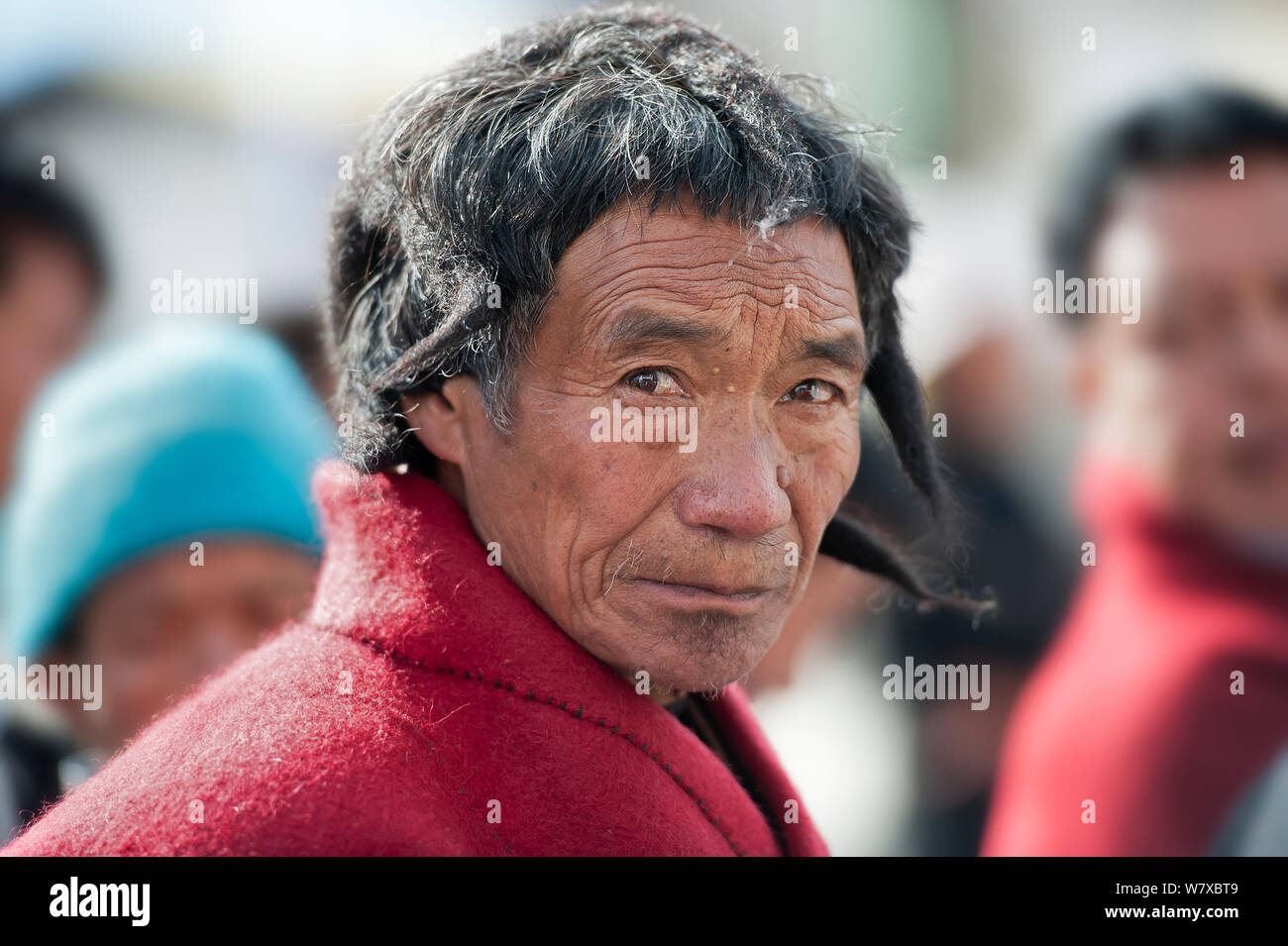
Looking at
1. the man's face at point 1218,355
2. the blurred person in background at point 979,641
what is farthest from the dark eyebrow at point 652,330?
the blurred person in background at point 979,641

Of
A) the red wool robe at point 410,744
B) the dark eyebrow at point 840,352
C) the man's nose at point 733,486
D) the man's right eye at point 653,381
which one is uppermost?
the dark eyebrow at point 840,352

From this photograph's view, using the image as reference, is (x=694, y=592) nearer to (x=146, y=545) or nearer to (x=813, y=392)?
(x=813, y=392)

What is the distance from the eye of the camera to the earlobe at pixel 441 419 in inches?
75.9

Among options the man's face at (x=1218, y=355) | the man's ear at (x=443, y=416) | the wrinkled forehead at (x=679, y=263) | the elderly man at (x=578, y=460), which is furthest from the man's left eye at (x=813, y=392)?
the man's face at (x=1218, y=355)

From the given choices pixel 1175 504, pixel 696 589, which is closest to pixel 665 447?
pixel 696 589

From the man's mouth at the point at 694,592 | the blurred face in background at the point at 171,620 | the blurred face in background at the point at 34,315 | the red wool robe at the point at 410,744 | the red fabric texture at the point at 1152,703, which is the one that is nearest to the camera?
the red wool robe at the point at 410,744

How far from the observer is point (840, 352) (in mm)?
1941

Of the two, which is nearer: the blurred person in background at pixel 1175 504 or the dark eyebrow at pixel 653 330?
the dark eyebrow at pixel 653 330

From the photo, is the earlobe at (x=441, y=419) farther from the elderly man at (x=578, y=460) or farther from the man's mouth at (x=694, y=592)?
the man's mouth at (x=694, y=592)

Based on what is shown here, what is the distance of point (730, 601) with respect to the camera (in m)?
1.85

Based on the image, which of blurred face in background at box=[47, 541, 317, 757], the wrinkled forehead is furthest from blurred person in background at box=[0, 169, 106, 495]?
the wrinkled forehead

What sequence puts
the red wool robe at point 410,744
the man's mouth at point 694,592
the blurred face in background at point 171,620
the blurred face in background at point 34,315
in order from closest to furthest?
the red wool robe at point 410,744 < the man's mouth at point 694,592 < the blurred face in background at point 171,620 < the blurred face in background at point 34,315

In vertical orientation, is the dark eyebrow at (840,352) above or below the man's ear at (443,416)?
above

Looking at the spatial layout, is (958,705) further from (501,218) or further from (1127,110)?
(501,218)
